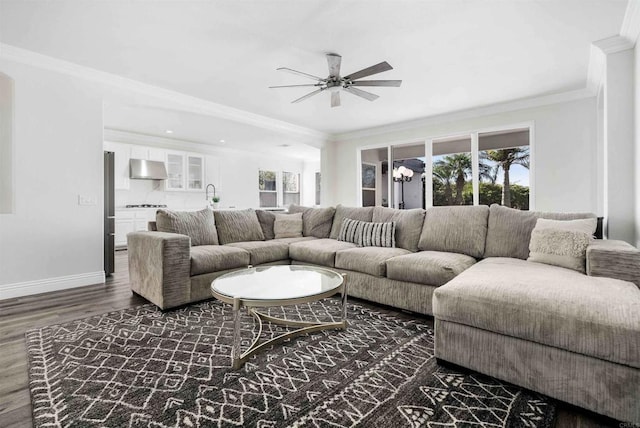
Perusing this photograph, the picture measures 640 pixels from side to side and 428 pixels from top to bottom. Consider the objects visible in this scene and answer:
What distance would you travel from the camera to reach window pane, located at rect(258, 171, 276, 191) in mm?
9495

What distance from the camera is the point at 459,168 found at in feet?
18.9

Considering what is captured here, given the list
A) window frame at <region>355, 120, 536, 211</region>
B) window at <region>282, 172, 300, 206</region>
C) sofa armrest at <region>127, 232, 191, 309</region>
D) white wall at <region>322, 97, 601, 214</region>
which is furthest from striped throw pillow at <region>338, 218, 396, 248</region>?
window at <region>282, 172, 300, 206</region>

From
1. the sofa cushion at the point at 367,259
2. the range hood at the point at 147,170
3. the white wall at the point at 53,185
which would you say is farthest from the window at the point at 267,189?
the sofa cushion at the point at 367,259

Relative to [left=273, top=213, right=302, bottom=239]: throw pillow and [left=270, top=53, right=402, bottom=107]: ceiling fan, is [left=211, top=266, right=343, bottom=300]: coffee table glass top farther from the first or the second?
[left=270, top=53, right=402, bottom=107]: ceiling fan

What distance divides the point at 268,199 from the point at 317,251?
6498 mm

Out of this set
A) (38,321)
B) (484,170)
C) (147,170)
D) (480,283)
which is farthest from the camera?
(147,170)

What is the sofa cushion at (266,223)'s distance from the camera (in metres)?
4.47

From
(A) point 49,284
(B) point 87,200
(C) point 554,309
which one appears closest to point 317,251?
(C) point 554,309

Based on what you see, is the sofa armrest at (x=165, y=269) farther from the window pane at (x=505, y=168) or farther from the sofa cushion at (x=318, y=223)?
the window pane at (x=505, y=168)

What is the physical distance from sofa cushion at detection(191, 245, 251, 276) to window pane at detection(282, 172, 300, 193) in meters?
6.83

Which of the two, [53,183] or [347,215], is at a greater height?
[53,183]

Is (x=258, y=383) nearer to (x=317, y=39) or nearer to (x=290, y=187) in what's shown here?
(x=317, y=39)

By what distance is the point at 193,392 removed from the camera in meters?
1.60

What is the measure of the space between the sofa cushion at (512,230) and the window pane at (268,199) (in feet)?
24.0
